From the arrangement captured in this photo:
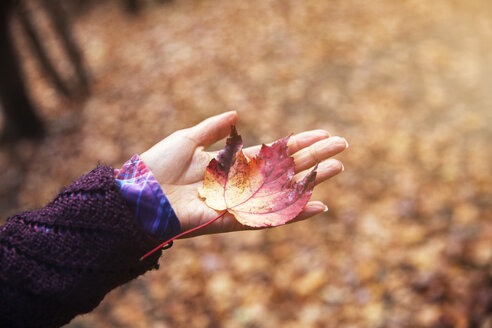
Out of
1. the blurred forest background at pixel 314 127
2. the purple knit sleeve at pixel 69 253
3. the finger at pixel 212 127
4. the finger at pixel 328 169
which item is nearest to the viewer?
the purple knit sleeve at pixel 69 253

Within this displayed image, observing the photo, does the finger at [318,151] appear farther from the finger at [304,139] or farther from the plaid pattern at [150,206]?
the plaid pattern at [150,206]

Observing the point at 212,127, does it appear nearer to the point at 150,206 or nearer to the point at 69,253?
the point at 150,206

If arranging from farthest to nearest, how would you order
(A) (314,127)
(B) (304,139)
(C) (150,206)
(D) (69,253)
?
(A) (314,127)
(B) (304,139)
(C) (150,206)
(D) (69,253)

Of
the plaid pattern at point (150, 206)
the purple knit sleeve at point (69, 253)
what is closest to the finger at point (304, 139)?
the plaid pattern at point (150, 206)

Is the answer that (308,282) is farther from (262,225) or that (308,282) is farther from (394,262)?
(262,225)

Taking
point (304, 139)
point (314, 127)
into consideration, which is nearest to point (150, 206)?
point (304, 139)
